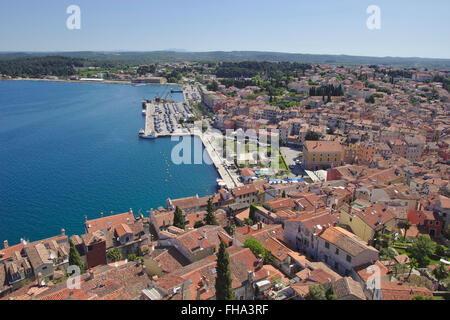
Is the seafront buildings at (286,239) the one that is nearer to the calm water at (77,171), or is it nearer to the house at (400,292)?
the house at (400,292)

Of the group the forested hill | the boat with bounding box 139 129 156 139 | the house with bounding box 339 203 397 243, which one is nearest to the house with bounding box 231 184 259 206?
the house with bounding box 339 203 397 243

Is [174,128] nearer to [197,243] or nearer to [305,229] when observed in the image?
[197,243]

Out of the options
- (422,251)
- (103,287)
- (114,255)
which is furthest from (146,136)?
(422,251)

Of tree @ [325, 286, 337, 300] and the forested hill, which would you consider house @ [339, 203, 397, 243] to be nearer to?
tree @ [325, 286, 337, 300]

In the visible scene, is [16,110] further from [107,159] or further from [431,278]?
[431,278]

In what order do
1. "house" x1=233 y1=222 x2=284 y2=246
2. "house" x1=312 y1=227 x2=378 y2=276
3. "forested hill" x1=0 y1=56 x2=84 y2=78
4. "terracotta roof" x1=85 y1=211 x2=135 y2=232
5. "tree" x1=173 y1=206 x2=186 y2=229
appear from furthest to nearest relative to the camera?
"forested hill" x1=0 y1=56 x2=84 y2=78, "terracotta roof" x1=85 y1=211 x2=135 y2=232, "tree" x1=173 y1=206 x2=186 y2=229, "house" x1=233 y1=222 x2=284 y2=246, "house" x1=312 y1=227 x2=378 y2=276

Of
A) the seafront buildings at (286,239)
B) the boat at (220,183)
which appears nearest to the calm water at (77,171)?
the boat at (220,183)

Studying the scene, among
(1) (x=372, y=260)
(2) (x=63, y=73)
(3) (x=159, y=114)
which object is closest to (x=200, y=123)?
(3) (x=159, y=114)
